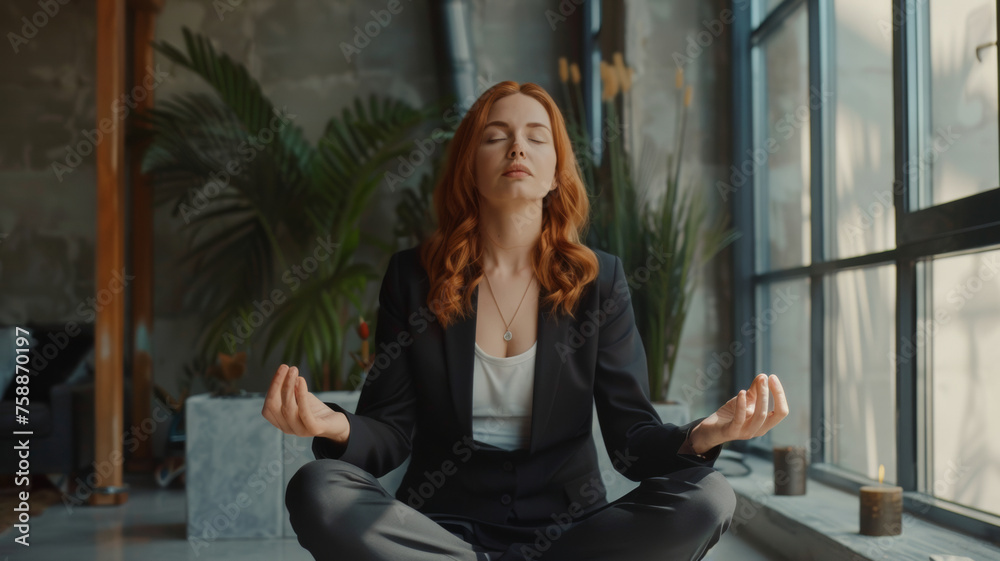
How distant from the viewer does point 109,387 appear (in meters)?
3.42

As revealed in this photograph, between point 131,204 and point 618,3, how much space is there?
9.17 ft

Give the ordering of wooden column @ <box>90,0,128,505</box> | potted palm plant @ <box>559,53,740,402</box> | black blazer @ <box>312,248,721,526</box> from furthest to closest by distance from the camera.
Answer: wooden column @ <box>90,0,128,505</box> < potted palm plant @ <box>559,53,740,402</box> < black blazer @ <box>312,248,721,526</box>

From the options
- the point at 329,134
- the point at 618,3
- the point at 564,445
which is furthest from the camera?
the point at 329,134

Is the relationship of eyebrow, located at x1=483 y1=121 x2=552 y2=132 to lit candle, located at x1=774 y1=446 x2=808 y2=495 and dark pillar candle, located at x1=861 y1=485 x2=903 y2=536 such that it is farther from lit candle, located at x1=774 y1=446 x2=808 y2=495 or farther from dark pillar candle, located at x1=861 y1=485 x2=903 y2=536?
lit candle, located at x1=774 y1=446 x2=808 y2=495

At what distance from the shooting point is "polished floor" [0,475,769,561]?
2.43 m

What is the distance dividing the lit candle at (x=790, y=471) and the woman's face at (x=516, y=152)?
4.64 ft

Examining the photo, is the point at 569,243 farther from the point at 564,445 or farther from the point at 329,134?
the point at 329,134

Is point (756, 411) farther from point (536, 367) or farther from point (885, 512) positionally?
point (885, 512)

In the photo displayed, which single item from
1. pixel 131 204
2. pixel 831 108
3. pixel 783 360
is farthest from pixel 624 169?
pixel 131 204

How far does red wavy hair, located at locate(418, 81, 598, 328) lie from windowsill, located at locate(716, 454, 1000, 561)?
0.97 metres

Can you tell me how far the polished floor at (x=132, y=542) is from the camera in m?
2.43

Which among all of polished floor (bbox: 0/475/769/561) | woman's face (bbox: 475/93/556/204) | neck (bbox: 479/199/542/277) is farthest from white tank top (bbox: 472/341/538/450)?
polished floor (bbox: 0/475/769/561)

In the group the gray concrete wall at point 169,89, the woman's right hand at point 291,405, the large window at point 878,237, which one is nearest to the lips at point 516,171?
the woman's right hand at point 291,405

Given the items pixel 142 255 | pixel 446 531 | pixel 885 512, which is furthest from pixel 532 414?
pixel 142 255
